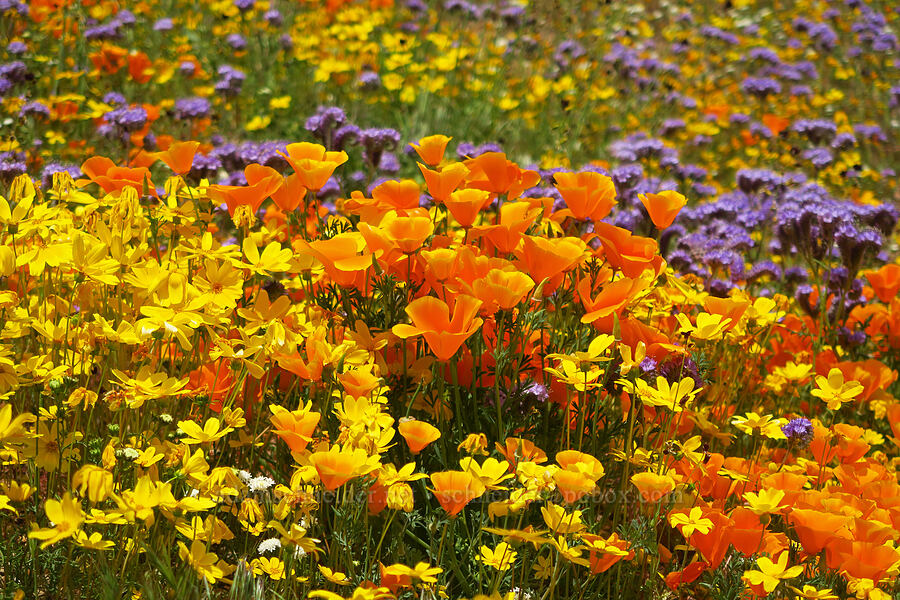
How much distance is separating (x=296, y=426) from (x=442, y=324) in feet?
1.05

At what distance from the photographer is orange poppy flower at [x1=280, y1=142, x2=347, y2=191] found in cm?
197

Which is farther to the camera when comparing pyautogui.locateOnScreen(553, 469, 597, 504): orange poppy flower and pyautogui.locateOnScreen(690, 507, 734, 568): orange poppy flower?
pyautogui.locateOnScreen(690, 507, 734, 568): orange poppy flower

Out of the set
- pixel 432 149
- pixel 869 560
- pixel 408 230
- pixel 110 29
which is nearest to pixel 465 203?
pixel 408 230

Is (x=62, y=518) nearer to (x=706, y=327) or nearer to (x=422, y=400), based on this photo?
(x=422, y=400)

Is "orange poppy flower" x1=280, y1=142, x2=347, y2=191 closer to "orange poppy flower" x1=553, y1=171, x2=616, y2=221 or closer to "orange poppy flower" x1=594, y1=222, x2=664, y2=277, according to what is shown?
"orange poppy flower" x1=553, y1=171, x2=616, y2=221

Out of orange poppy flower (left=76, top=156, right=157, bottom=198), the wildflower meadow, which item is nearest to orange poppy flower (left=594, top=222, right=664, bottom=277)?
the wildflower meadow

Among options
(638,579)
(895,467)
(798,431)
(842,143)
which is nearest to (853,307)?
(895,467)

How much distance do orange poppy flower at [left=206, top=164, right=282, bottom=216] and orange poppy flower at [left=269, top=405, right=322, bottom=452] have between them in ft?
1.94

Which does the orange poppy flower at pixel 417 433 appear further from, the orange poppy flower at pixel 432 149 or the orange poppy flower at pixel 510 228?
the orange poppy flower at pixel 432 149

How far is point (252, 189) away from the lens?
1941 mm

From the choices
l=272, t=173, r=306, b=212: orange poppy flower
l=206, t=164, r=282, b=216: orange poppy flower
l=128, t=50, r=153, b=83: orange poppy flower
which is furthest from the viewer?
l=128, t=50, r=153, b=83: orange poppy flower

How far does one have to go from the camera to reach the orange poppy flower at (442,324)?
1592 millimetres

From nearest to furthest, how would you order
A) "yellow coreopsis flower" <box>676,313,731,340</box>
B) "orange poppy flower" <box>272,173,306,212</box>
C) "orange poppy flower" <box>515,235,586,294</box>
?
1. "orange poppy flower" <box>515,235,586,294</box>
2. "yellow coreopsis flower" <box>676,313,731,340</box>
3. "orange poppy flower" <box>272,173,306,212</box>

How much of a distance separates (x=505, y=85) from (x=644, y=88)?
1.08 metres
